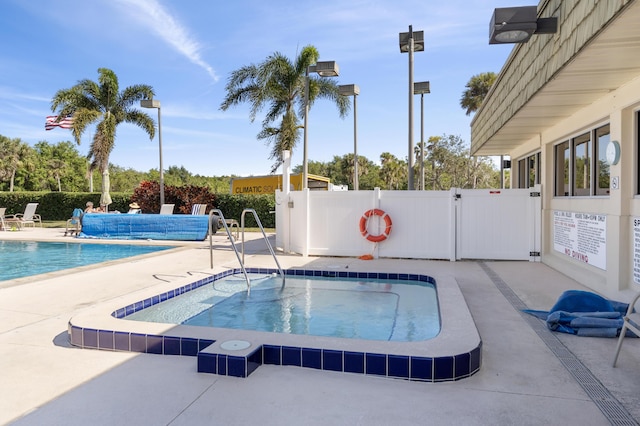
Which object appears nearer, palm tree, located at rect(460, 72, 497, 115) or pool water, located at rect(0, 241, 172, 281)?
pool water, located at rect(0, 241, 172, 281)

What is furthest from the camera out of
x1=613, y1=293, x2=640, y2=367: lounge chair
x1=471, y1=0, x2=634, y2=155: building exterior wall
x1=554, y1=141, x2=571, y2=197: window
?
x1=554, y1=141, x2=571, y2=197: window

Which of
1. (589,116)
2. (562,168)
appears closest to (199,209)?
(562,168)

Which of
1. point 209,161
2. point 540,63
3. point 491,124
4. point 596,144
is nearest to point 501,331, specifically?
point 540,63

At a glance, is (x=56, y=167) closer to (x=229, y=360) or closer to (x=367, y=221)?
(x=367, y=221)

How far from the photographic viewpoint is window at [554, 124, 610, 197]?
215 inches

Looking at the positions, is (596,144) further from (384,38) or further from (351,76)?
(351,76)

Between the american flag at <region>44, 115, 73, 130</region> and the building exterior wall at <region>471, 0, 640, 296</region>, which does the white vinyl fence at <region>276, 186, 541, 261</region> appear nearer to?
the building exterior wall at <region>471, 0, 640, 296</region>

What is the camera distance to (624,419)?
7.01 ft

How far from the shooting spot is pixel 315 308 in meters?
4.92

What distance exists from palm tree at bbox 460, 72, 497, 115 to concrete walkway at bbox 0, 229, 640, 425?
25.6 metres

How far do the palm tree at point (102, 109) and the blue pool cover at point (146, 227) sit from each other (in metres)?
8.29

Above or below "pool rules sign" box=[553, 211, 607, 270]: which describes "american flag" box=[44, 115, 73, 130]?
above

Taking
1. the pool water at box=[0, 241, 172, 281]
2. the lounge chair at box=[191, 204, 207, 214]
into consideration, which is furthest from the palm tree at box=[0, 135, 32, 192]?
the pool water at box=[0, 241, 172, 281]

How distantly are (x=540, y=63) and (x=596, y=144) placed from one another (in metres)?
1.74
